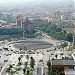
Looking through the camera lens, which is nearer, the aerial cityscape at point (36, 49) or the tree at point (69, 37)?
the aerial cityscape at point (36, 49)

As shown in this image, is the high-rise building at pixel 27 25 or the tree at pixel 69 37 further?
the high-rise building at pixel 27 25

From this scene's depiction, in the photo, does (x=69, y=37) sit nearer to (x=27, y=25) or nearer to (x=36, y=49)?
(x=36, y=49)

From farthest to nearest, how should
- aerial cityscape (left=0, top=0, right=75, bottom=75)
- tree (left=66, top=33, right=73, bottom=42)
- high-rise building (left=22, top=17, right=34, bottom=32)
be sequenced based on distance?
1. high-rise building (left=22, top=17, right=34, bottom=32)
2. tree (left=66, top=33, right=73, bottom=42)
3. aerial cityscape (left=0, top=0, right=75, bottom=75)

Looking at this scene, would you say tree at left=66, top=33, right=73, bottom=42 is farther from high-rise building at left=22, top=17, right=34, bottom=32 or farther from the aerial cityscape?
high-rise building at left=22, top=17, right=34, bottom=32

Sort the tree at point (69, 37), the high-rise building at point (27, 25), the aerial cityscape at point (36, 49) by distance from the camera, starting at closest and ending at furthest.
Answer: the aerial cityscape at point (36, 49) → the tree at point (69, 37) → the high-rise building at point (27, 25)

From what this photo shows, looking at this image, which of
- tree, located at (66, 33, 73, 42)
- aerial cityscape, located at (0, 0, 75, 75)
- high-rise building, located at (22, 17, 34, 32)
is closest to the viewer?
aerial cityscape, located at (0, 0, 75, 75)

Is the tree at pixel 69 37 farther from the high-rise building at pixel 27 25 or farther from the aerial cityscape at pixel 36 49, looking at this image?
the high-rise building at pixel 27 25

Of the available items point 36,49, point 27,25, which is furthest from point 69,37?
point 27,25

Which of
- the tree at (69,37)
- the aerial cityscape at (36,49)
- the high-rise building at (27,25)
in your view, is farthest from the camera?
the high-rise building at (27,25)

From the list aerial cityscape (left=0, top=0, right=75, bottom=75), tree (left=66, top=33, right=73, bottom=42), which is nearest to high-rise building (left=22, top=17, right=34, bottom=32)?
aerial cityscape (left=0, top=0, right=75, bottom=75)

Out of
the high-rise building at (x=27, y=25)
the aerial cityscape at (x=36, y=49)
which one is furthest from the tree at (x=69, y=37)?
the high-rise building at (x=27, y=25)

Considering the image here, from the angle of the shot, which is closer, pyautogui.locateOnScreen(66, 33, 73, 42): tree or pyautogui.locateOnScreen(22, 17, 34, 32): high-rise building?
pyautogui.locateOnScreen(66, 33, 73, 42): tree
